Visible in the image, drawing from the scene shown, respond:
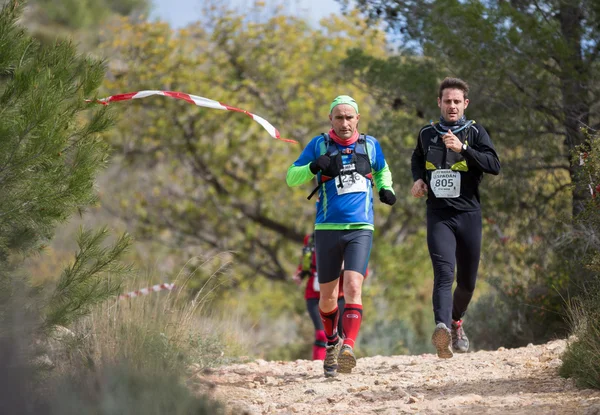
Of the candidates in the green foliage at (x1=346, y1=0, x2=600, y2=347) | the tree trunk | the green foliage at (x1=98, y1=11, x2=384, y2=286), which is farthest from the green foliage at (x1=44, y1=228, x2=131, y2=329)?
the green foliage at (x1=98, y1=11, x2=384, y2=286)

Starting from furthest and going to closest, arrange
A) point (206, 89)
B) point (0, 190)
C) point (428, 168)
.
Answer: point (206, 89) < point (428, 168) < point (0, 190)

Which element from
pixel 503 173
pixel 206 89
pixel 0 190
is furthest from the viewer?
pixel 206 89

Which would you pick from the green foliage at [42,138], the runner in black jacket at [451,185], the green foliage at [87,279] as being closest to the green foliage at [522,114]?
the runner in black jacket at [451,185]

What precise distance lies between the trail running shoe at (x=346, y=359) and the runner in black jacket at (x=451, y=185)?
27.1 inches

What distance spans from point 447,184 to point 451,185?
3 centimetres

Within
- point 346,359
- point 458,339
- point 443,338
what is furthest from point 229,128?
point 443,338

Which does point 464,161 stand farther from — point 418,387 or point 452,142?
point 418,387

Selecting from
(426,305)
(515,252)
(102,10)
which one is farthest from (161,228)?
(102,10)

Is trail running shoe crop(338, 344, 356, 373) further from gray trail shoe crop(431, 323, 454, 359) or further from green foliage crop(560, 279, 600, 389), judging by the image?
green foliage crop(560, 279, 600, 389)

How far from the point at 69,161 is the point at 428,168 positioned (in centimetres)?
266

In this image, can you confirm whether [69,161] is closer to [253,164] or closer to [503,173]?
[503,173]

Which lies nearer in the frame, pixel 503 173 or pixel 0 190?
pixel 0 190

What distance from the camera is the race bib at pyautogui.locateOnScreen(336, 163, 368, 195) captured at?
676 cm

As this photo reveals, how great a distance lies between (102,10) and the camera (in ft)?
110
